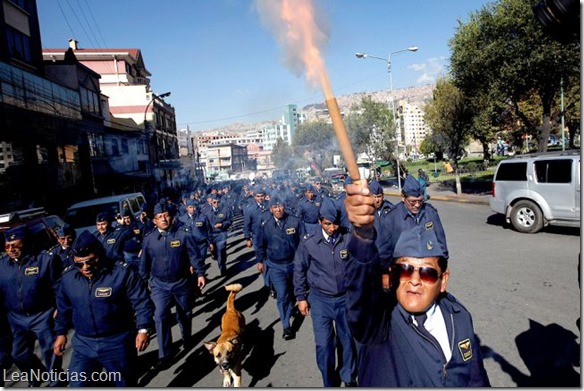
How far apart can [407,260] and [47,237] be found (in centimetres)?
843

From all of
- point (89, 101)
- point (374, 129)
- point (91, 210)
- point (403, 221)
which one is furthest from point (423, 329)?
point (374, 129)

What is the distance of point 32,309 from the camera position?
4.85m

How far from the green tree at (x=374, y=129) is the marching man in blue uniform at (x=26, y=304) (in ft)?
96.5

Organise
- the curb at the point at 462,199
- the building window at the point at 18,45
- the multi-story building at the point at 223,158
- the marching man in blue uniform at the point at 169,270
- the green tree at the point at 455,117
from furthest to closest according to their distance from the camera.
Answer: the multi-story building at the point at 223,158
the green tree at the point at 455,117
the curb at the point at 462,199
the building window at the point at 18,45
the marching man in blue uniform at the point at 169,270

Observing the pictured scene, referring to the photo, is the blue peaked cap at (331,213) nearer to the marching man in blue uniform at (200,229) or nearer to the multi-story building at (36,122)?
the marching man in blue uniform at (200,229)

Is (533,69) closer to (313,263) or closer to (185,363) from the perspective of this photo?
(313,263)

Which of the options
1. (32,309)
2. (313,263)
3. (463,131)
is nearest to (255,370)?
(313,263)

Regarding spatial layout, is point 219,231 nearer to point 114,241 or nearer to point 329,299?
point 114,241

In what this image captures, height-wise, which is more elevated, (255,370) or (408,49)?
(408,49)

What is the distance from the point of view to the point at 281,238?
6.32 m

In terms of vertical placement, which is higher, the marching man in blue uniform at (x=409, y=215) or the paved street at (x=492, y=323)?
the marching man in blue uniform at (x=409, y=215)

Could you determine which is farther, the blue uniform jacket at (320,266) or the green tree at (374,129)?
the green tree at (374,129)

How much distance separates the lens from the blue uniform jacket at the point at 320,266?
4312 mm

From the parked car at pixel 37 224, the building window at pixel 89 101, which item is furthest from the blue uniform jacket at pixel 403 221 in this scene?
the building window at pixel 89 101
